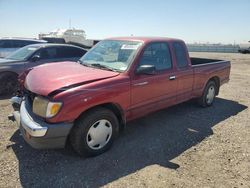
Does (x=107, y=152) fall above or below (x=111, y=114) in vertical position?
below

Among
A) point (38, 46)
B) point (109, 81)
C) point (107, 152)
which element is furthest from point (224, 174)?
point (38, 46)

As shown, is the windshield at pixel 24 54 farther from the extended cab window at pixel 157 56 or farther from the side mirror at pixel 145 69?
the side mirror at pixel 145 69

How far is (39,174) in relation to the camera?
10.9 ft

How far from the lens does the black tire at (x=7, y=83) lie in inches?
286

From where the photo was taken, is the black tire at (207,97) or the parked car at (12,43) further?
the parked car at (12,43)

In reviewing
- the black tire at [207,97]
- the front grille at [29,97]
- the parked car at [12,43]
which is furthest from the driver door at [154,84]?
the parked car at [12,43]

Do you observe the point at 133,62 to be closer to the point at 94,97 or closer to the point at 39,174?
the point at 94,97

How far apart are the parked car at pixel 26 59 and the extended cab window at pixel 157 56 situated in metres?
4.35

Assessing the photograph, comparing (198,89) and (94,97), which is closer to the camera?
(94,97)

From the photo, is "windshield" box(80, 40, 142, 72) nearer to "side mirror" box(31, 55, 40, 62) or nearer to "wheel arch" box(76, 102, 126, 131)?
"wheel arch" box(76, 102, 126, 131)

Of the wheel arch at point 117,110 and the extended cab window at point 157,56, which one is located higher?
the extended cab window at point 157,56

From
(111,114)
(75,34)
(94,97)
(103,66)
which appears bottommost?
(111,114)

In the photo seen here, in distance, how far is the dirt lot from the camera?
128 inches

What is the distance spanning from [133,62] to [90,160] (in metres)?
1.74
